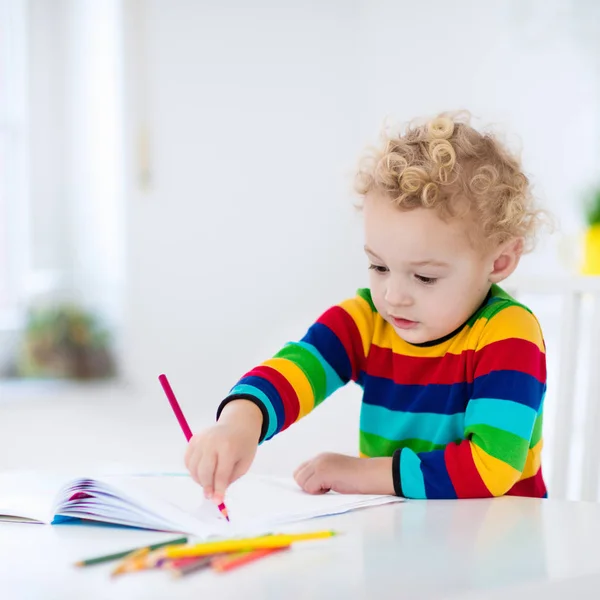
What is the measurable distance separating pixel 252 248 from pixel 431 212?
8.48ft

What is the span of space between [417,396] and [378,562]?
0.45 m

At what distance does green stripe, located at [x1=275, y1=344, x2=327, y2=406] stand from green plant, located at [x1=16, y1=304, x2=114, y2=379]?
252 centimetres

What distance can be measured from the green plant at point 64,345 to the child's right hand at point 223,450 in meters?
2.66

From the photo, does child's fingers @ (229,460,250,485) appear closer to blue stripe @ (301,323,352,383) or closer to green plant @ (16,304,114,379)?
blue stripe @ (301,323,352,383)

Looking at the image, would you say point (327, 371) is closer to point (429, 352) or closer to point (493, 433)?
point (429, 352)

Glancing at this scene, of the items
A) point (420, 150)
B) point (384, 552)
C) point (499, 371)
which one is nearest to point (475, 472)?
point (499, 371)

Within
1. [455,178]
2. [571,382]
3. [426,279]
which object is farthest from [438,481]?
[571,382]

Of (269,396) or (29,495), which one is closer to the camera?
(29,495)

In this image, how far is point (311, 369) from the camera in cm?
107

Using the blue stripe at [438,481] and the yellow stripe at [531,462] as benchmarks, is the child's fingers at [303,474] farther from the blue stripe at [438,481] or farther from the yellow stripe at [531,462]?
the yellow stripe at [531,462]

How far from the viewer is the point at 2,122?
338 centimetres

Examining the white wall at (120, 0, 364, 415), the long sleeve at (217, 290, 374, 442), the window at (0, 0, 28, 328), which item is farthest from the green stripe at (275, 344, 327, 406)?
the window at (0, 0, 28, 328)

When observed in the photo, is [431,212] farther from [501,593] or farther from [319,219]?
[319,219]

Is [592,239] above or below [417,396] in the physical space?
above
